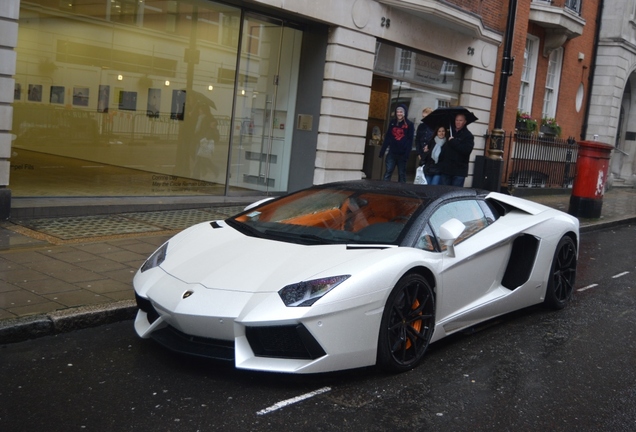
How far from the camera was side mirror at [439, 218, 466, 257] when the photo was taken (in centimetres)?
538

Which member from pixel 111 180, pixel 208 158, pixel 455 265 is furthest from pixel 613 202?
pixel 455 265

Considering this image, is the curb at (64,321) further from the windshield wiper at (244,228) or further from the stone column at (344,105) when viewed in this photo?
the stone column at (344,105)

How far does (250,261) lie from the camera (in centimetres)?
509

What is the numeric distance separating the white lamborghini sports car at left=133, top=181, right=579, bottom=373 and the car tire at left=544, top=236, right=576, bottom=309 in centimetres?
11

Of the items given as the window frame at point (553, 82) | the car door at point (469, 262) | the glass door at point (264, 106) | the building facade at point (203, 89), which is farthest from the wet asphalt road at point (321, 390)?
the window frame at point (553, 82)

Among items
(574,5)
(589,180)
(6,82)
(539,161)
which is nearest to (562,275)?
(6,82)

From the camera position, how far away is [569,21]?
21.4 m

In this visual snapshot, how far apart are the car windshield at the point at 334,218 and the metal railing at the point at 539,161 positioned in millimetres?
14277

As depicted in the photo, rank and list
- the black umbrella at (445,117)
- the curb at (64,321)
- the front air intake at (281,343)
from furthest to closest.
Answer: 1. the black umbrella at (445,117)
2. the curb at (64,321)
3. the front air intake at (281,343)

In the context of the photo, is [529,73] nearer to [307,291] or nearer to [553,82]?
[553,82]

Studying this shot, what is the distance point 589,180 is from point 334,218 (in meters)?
10.9

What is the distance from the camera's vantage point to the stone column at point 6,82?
9211 mm

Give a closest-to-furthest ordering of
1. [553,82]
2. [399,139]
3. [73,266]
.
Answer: [73,266], [399,139], [553,82]

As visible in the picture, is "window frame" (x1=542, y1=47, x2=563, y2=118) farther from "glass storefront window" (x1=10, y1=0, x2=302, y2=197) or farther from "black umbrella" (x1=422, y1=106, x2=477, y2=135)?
"black umbrella" (x1=422, y1=106, x2=477, y2=135)
